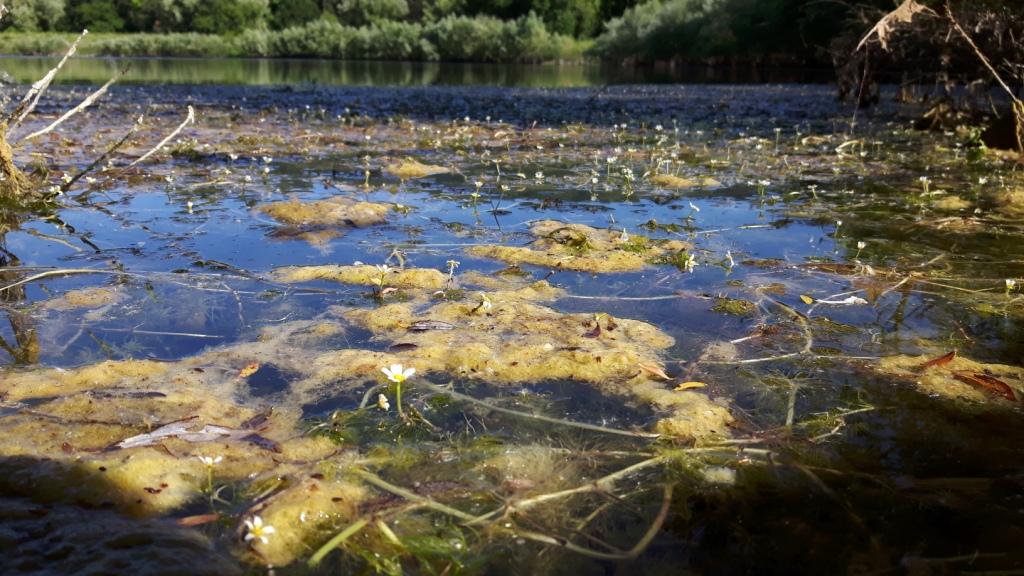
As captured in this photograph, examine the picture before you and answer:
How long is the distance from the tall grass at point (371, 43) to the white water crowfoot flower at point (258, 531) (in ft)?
135

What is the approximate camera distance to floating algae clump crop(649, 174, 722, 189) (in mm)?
6535

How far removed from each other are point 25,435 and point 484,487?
1.41 meters

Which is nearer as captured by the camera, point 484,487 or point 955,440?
point 484,487

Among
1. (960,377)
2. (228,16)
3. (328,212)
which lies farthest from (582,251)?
(228,16)

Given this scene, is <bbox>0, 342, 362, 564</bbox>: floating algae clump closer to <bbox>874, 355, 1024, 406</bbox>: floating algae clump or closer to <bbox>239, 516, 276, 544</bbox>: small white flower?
<bbox>239, 516, 276, 544</bbox>: small white flower

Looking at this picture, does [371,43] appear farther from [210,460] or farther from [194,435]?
[210,460]

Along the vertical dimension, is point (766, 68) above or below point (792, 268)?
above

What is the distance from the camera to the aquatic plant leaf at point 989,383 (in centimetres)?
259

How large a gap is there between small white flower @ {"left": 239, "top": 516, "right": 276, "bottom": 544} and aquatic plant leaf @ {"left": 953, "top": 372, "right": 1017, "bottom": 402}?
2.41 metres

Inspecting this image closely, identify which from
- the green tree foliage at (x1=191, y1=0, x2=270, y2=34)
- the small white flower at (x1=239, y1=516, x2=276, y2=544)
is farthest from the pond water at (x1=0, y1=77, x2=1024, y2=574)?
the green tree foliage at (x1=191, y1=0, x2=270, y2=34)

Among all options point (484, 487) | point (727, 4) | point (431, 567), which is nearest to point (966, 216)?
point (484, 487)

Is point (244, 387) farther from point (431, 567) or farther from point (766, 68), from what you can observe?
point (766, 68)

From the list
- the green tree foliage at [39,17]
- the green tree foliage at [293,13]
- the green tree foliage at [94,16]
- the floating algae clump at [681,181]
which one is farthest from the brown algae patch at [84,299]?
the green tree foliage at [94,16]

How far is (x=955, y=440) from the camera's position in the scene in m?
2.32
